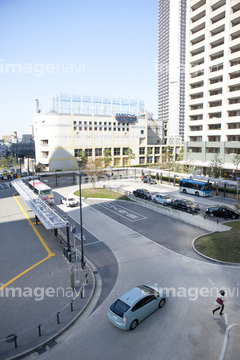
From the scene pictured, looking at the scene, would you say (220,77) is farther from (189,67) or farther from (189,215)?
(189,215)

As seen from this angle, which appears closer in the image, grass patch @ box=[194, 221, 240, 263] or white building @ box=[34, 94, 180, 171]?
grass patch @ box=[194, 221, 240, 263]

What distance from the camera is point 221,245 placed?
1900 cm

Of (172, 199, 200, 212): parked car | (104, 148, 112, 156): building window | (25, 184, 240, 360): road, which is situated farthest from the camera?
(104, 148, 112, 156): building window

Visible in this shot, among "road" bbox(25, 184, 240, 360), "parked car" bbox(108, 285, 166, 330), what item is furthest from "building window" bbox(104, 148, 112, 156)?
"parked car" bbox(108, 285, 166, 330)

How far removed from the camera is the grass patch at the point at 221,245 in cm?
1766

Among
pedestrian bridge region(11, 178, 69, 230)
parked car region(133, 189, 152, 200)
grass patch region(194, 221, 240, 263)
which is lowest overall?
grass patch region(194, 221, 240, 263)

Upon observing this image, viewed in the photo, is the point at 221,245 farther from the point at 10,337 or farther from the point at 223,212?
the point at 10,337

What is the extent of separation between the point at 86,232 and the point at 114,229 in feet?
9.35

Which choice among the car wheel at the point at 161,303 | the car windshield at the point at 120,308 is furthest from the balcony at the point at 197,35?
the car windshield at the point at 120,308

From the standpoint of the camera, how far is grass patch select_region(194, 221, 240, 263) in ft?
57.9

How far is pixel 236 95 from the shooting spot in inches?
1930

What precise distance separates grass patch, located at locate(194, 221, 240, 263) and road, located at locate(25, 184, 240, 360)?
100 centimetres

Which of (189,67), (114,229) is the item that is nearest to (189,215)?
(114,229)

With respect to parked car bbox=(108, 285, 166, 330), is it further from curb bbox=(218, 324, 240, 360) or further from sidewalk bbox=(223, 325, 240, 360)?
sidewalk bbox=(223, 325, 240, 360)
